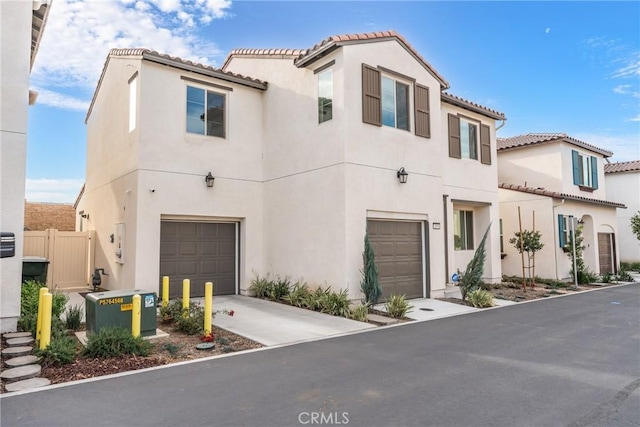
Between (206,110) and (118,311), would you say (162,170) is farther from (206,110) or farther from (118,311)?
(118,311)

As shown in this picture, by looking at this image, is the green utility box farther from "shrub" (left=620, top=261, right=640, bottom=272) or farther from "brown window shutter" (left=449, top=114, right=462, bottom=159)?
"shrub" (left=620, top=261, right=640, bottom=272)

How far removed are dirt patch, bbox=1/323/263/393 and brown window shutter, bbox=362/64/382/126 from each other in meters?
6.39

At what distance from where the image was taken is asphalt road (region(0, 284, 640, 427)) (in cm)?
394

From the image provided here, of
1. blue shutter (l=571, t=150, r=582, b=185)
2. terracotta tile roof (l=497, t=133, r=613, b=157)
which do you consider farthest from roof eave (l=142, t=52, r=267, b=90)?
blue shutter (l=571, t=150, r=582, b=185)

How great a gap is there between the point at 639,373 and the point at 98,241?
14139 mm

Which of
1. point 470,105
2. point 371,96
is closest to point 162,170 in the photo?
point 371,96

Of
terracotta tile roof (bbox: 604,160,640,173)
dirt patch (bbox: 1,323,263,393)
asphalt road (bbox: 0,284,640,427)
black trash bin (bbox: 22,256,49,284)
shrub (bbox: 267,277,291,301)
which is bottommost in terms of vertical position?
asphalt road (bbox: 0,284,640,427)

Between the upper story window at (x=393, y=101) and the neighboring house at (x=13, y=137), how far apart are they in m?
7.28

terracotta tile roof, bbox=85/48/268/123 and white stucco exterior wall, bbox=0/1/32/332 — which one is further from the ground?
terracotta tile roof, bbox=85/48/268/123

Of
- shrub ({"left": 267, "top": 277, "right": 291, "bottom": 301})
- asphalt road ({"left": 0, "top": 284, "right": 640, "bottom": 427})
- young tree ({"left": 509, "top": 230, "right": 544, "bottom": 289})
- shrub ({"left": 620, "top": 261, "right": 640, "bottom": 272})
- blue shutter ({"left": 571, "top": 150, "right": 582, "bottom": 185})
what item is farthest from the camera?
shrub ({"left": 620, "top": 261, "right": 640, "bottom": 272})

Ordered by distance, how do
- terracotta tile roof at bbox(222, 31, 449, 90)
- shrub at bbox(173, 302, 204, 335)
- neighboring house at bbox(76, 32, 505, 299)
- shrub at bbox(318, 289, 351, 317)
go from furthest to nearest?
1. neighboring house at bbox(76, 32, 505, 299)
2. terracotta tile roof at bbox(222, 31, 449, 90)
3. shrub at bbox(318, 289, 351, 317)
4. shrub at bbox(173, 302, 204, 335)

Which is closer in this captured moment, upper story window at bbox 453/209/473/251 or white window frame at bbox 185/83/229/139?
white window frame at bbox 185/83/229/139

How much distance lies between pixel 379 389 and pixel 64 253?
12.2 metres

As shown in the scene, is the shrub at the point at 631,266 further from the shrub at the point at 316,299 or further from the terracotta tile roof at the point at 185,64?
the terracotta tile roof at the point at 185,64
